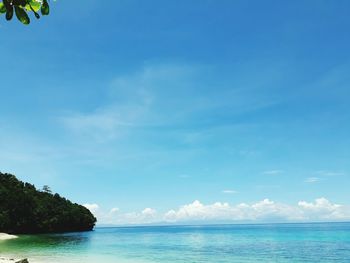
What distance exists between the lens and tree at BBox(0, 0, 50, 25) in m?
3.44

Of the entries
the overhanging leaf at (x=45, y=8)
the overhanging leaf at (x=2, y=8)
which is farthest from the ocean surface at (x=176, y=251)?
the overhanging leaf at (x=45, y=8)

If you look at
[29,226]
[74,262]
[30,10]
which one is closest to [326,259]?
[74,262]

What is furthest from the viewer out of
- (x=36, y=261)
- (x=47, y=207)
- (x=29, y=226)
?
(x=47, y=207)

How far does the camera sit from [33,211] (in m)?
104

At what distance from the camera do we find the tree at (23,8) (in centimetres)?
344

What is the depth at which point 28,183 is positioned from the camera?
4754 inches

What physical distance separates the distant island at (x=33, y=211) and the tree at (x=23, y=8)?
94.8 meters

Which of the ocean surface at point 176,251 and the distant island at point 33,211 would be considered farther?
the distant island at point 33,211

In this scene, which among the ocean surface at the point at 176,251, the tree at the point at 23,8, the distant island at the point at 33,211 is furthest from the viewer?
the distant island at the point at 33,211

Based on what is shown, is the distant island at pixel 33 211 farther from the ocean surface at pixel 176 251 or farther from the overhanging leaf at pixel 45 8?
the overhanging leaf at pixel 45 8

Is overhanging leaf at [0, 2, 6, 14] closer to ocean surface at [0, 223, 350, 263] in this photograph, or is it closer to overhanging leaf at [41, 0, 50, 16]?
overhanging leaf at [41, 0, 50, 16]

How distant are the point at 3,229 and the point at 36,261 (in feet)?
212

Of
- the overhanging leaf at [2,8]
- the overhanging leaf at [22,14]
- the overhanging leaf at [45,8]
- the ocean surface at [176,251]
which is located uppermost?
the overhanging leaf at [2,8]

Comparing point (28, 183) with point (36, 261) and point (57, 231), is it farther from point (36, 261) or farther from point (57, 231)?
point (36, 261)
